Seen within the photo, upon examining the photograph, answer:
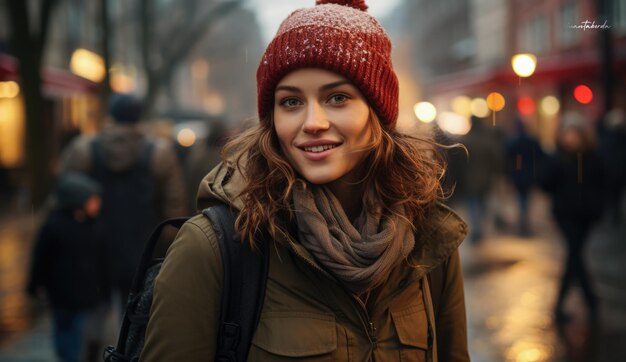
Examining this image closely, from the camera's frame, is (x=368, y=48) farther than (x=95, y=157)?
No

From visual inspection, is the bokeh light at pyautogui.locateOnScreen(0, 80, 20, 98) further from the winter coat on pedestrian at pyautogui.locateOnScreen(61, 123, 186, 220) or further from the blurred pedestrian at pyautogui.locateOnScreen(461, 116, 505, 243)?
the winter coat on pedestrian at pyautogui.locateOnScreen(61, 123, 186, 220)

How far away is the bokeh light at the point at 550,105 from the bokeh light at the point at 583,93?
12.5ft

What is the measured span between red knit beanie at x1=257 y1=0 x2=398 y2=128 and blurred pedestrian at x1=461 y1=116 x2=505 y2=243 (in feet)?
33.2

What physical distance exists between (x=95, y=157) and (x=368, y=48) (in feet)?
12.1

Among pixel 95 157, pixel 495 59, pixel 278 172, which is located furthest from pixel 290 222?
pixel 495 59

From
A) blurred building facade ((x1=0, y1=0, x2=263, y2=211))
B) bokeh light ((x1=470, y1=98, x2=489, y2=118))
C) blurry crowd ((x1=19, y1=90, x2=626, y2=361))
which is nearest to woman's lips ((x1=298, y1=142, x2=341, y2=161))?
blurred building facade ((x1=0, y1=0, x2=263, y2=211))

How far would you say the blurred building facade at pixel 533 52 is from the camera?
17.1m

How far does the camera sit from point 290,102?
2283mm

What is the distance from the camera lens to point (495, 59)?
42.4m

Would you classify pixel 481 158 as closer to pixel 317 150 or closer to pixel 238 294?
pixel 317 150

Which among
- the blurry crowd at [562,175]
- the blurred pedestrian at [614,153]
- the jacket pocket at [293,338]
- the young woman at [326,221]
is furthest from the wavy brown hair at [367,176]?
the blurred pedestrian at [614,153]

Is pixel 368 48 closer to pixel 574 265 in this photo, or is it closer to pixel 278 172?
pixel 278 172

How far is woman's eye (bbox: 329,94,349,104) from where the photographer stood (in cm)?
227

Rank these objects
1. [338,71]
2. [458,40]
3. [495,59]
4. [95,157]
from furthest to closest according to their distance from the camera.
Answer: [458,40], [495,59], [95,157], [338,71]
